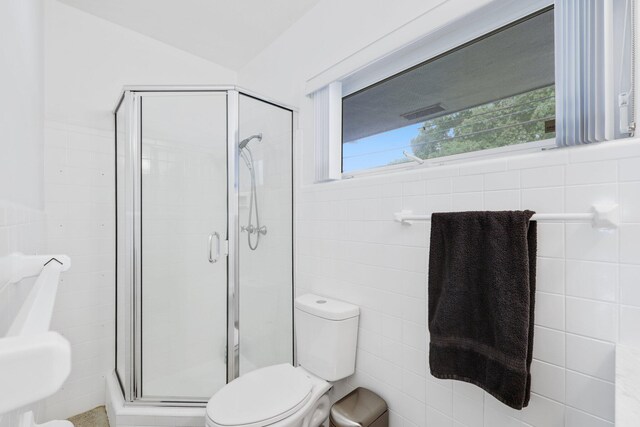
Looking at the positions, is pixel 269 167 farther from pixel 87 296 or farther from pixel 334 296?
pixel 87 296

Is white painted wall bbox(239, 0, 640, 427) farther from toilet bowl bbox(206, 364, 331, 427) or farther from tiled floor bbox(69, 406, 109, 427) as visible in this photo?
tiled floor bbox(69, 406, 109, 427)

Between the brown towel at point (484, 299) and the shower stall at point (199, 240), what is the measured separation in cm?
111

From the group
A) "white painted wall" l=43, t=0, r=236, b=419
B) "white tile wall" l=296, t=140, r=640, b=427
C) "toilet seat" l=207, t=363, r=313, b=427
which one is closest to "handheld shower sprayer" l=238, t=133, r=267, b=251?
"white tile wall" l=296, t=140, r=640, b=427

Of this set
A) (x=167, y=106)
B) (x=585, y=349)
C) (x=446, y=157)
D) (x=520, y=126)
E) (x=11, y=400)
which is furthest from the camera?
(x=167, y=106)

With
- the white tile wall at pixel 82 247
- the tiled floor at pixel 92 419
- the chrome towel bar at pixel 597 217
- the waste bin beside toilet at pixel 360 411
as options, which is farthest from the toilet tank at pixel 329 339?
the white tile wall at pixel 82 247

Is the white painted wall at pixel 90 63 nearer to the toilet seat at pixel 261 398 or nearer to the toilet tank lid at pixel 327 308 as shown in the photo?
the toilet tank lid at pixel 327 308

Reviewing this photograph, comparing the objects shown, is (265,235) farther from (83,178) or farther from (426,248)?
(83,178)

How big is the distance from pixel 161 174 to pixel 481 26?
184cm

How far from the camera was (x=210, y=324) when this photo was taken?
6.57 ft

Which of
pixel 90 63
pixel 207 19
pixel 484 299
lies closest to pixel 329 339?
pixel 484 299

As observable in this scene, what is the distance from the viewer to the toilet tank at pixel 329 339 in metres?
1.52

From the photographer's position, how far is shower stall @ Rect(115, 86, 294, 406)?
1.81 m

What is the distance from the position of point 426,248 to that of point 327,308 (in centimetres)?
59

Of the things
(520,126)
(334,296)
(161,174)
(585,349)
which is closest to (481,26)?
(520,126)
